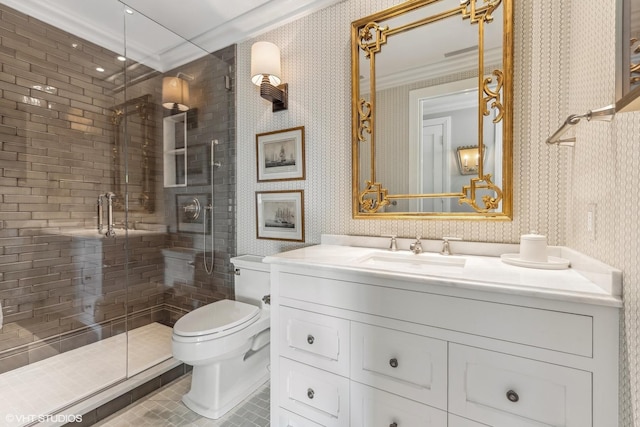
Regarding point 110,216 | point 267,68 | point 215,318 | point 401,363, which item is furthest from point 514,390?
point 110,216

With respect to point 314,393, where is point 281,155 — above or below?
above

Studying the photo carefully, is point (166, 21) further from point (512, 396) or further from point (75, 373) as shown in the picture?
point (512, 396)

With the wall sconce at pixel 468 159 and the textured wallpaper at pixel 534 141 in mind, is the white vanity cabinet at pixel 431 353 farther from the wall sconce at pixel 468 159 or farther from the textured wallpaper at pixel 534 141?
the wall sconce at pixel 468 159

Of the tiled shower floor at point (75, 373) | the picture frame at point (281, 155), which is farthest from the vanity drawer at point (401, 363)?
the tiled shower floor at point (75, 373)

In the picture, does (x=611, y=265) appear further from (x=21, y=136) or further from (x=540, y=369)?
(x=21, y=136)

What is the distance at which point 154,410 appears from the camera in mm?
1597

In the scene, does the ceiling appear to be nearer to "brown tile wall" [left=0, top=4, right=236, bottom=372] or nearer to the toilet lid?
"brown tile wall" [left=0, top=4, right=236, bottom=372]

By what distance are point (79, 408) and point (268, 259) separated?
53.5 inches

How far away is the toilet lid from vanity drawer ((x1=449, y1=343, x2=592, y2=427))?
3.85ft

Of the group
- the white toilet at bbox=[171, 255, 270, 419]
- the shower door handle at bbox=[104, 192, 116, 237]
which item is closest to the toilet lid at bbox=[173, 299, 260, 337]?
the white toilet at bbox=[171, 255, 270, 419]

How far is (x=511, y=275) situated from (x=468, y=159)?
628mm

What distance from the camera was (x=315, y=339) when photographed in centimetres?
115

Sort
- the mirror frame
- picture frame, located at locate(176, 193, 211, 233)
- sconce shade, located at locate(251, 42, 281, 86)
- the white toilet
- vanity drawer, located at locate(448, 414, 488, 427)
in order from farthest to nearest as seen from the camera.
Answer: picture frame, located at locate(176, 193, 211, 233)
sconce shade, located at locate(251, 42, 281, 86)
the white toilet
vanity drawer, located at locate(448, 414, 488, 427)
the mirror frame

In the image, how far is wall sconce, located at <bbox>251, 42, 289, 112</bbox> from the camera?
1.79 metres
